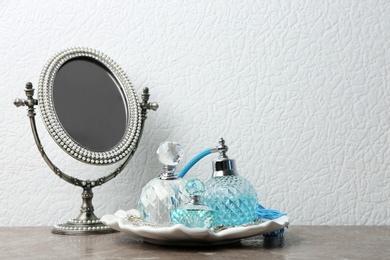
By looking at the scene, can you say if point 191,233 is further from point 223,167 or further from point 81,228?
point 81,228

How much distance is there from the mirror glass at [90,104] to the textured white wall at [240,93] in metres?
0.10

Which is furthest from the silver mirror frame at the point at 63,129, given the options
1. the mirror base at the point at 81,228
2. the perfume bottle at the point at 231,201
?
the perfume bottle at the point at 231,201

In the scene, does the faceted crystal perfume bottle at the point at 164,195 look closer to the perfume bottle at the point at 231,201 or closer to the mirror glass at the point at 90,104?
the perfume bottle at the point at 231,201

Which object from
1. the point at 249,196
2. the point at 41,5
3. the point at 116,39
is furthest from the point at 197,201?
the point at 41,5

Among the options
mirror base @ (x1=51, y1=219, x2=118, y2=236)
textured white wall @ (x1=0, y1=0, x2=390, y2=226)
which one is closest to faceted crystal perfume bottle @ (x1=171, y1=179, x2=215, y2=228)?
mirror base @ (x1=51, y1=219, x2=118, y2=236)

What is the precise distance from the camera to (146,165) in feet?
3.29

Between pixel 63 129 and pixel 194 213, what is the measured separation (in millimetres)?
291

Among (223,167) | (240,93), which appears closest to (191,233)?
(223,167)

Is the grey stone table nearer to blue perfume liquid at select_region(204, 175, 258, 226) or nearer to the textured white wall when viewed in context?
blue perfume liquid at select_region(204, 175, 258, 226)

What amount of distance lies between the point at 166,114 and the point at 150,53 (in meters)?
0.13

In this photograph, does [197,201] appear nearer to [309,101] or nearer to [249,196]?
[249,196]

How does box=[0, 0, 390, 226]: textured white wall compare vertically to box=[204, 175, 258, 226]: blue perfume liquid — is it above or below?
above

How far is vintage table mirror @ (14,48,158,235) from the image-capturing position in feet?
2.75

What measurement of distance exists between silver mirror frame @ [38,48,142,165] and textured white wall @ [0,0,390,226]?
0.09m
